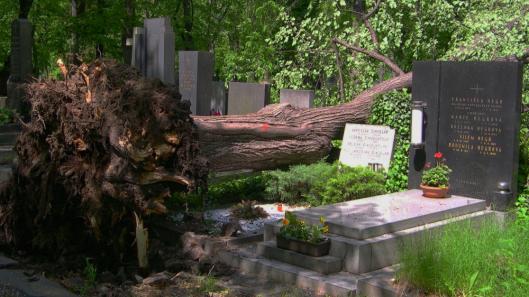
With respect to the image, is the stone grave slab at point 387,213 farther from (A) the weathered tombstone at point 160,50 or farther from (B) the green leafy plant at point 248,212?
(A) the weathered tombstone at point 160,50

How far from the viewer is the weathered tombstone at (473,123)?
7.86 meters

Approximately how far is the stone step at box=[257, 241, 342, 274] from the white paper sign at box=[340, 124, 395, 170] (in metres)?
3.66

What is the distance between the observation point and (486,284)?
4.66m

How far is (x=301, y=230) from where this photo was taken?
20.2 ft

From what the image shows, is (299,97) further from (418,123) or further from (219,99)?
(418,123)

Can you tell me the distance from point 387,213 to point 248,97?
27.0 ft

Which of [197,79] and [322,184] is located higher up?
[197,79]

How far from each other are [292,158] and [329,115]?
4.06 ft

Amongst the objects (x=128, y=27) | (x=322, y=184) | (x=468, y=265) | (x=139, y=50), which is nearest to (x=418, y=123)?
(x=322, y=184)

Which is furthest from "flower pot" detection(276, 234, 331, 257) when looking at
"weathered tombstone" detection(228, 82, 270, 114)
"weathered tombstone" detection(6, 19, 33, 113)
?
"weathered tombstone" detection(6, 19, 33, 113)

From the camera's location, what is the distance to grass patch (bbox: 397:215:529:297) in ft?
15.1

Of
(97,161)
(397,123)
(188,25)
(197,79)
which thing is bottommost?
(97,161)

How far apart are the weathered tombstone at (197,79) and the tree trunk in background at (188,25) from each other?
11.3 m

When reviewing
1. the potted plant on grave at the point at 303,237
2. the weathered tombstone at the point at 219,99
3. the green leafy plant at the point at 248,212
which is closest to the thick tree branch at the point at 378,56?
the weathered tombstone at the point at 219,99
